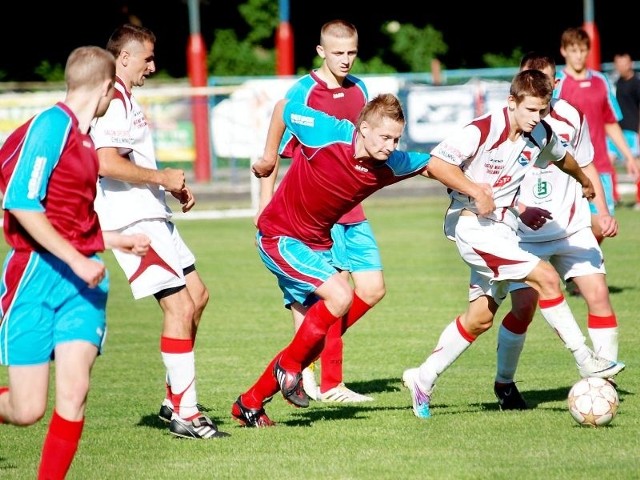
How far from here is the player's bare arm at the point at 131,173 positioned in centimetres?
646

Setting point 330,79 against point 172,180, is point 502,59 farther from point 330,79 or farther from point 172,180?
point 172,180

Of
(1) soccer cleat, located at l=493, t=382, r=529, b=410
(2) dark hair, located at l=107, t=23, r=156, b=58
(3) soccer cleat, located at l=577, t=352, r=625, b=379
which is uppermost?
(2) dark hair, located at l=107, t=23, r=156, b=58

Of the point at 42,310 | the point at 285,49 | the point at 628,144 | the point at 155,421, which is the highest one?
the point at 42,310

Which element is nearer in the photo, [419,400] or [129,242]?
[129,242]

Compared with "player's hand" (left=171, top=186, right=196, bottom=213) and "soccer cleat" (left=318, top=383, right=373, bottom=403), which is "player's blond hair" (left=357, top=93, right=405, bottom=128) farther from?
"soccer cleat" (left=318, top=383, right=373, bottom=403)

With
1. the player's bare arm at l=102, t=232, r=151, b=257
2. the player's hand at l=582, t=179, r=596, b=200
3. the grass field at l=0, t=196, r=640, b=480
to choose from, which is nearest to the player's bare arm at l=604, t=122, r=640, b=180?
the grass field at l=0, t=196, r=640, b=480

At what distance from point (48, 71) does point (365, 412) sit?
3106cm

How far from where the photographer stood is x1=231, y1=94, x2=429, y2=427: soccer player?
6.54 metres

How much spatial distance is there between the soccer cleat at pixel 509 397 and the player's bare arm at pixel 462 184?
125cm

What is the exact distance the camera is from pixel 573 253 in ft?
24.6

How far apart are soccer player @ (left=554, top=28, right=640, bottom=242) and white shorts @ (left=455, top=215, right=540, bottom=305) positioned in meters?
3.43

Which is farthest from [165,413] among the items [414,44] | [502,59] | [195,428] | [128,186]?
[502,59]

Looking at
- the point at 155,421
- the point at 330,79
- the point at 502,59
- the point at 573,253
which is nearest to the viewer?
the point at 155,421

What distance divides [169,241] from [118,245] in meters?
1.46
